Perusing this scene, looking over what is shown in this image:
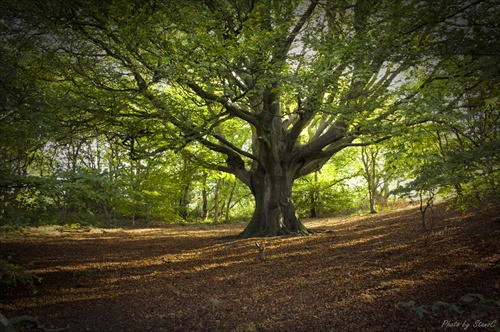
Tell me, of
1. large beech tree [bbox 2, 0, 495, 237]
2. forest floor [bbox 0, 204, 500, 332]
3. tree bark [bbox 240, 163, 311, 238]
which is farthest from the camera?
tree bark [bbox 240, 163, 311, 238]

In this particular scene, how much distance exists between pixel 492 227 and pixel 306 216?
58.9 feet

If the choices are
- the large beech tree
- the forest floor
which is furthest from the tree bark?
the forest floor

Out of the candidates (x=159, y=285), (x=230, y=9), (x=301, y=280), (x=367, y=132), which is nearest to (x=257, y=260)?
(x=301, y=280)

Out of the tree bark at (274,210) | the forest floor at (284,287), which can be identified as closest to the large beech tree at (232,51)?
the tree bark at (274,210)

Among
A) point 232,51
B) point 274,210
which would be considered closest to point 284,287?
point 232,51

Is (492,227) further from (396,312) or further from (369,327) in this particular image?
(369,327)

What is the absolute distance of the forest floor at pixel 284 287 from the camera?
344 cm

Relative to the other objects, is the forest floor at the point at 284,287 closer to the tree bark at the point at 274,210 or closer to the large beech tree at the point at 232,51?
the tree bark at the point at 274,210

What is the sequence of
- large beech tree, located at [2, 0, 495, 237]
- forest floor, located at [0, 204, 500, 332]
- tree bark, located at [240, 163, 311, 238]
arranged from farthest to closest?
tree bark, located at [240, 163, 311, 238], large beech tree, located at [2, 0, 495, 237], forest floor, located at [0, 204, 500, 332]

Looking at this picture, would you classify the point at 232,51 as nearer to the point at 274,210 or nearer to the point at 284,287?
the point at 284,287

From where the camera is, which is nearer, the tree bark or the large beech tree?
the large beech tree

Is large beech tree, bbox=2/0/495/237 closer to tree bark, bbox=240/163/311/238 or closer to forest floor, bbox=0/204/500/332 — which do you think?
tree bark, bbox=240/163/311/238

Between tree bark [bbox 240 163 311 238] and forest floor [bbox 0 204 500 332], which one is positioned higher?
tree bark [bbox 240 163 311 238]

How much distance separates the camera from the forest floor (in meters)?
3.44
